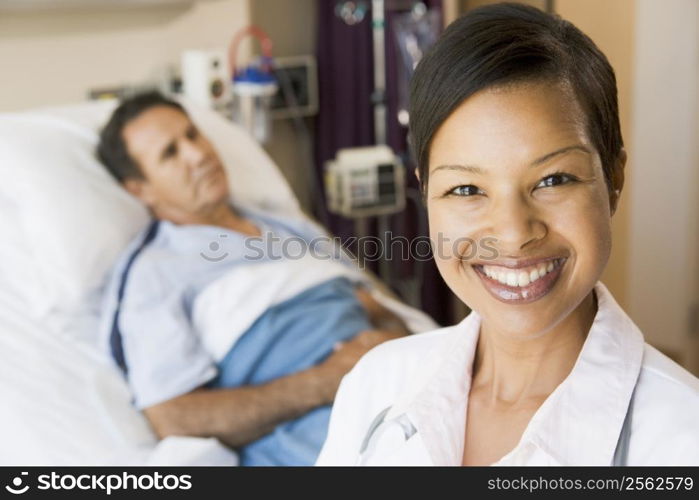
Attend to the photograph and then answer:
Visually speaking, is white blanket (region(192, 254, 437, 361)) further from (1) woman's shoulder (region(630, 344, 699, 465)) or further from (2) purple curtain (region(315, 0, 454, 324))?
(1) woman's shoulder (region(630, 344, 699, 465))

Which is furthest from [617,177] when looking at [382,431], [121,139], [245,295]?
[121,139]

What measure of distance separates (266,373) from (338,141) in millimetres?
1380

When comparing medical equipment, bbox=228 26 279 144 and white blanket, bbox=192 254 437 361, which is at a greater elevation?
medical equipment, bbox=228 26 279 144

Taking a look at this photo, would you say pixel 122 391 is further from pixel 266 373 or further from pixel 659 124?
pixel 659 124

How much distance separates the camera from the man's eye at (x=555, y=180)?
800 millimetres

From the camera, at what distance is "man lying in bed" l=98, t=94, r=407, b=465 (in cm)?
184

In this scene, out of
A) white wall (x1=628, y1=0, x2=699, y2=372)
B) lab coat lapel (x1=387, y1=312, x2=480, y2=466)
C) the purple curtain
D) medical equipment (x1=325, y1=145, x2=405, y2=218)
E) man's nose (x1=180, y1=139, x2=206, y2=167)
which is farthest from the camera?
the purple curtain

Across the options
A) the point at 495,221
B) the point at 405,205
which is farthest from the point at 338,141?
the point at 495,221

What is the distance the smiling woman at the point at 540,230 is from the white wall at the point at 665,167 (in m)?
1.53

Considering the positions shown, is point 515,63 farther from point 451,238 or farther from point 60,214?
point 60,214

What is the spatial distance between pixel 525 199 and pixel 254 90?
2073 mm

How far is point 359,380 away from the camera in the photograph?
103cm

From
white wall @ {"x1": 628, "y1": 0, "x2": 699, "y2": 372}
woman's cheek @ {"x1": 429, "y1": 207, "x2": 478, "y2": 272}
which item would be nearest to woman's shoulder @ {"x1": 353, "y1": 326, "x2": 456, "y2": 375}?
woman's cheek @ {"x1": 429, "y1": 207, "x2": 478, "y2": 272}

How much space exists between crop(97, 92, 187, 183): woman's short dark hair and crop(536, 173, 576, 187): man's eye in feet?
5.27
